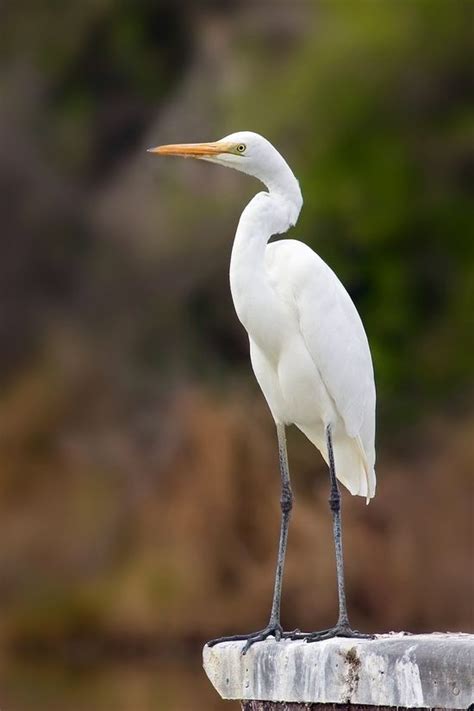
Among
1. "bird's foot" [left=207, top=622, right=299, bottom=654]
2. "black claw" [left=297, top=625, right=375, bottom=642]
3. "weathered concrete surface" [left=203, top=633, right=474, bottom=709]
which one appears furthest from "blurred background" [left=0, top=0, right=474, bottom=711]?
"weathered concrete surface" [left=203, top=633, right=474, bottom=709]

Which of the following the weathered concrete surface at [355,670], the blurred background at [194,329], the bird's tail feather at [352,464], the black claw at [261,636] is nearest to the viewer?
the weathered concrete surface at [355,670]

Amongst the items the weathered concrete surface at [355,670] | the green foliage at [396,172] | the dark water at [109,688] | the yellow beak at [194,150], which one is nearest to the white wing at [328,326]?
the yellow beak at [194,150]

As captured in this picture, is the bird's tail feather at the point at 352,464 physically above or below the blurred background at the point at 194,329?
below

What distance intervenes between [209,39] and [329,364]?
13499 millimetres

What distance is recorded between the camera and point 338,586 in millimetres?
4648

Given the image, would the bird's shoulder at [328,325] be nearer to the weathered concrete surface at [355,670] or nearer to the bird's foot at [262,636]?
the bird's foot at [262,636]

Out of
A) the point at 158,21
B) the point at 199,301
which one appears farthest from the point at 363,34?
the point at 158,21

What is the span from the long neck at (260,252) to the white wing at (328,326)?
65mm

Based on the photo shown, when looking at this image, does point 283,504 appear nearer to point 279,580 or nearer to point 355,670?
point 279,580

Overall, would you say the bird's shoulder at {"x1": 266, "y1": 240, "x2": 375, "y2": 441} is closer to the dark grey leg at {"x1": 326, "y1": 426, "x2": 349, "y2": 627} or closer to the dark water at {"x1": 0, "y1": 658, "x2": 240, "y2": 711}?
the dark grey leg at {"x1": 326, "y1": 426, "x2": 349, "y2": 627}

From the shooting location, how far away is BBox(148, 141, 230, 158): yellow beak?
476 centimetres

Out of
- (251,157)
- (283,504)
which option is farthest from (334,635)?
(251,157)

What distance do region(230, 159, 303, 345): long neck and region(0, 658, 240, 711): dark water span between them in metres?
3.66

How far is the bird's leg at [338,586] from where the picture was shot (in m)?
4.27
